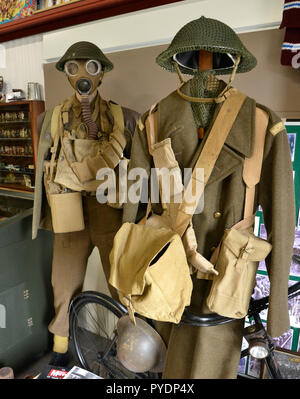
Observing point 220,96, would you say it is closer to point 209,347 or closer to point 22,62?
point 209,347

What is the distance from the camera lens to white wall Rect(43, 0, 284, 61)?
5.08ft

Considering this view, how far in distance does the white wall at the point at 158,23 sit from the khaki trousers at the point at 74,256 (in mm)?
1114

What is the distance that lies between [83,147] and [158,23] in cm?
94

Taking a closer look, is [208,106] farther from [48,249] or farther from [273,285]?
[48,249]

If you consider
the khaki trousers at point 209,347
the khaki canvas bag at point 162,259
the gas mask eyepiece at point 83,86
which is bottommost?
the khaki trousers at point 209,347

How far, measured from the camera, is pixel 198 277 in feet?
3.94

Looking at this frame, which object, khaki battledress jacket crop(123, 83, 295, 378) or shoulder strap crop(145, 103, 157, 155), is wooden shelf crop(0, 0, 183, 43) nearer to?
shoulder strap crop(145, 103, 157, 155)

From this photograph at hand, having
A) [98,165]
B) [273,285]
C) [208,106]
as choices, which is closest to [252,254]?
[273,285]

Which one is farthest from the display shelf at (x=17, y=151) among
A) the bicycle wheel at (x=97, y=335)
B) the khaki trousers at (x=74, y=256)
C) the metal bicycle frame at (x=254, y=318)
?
the metal bicycle frame at (x=254, y=318)

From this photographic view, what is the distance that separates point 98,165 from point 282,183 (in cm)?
98

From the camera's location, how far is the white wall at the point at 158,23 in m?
1.55

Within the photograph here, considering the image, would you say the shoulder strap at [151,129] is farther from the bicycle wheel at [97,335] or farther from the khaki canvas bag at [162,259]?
the bicycle wheel at [97,335]

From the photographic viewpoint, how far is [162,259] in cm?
105

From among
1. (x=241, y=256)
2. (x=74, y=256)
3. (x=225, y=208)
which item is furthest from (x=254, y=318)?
(x=74, y=256)
